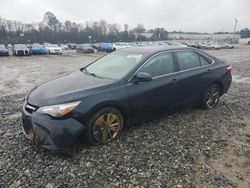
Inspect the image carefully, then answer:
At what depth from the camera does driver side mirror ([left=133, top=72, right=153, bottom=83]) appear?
3847 mm

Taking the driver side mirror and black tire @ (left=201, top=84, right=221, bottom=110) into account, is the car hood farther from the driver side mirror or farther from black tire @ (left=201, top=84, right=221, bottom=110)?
black tire @ (left=201, top=84, right=221, bottom=110)

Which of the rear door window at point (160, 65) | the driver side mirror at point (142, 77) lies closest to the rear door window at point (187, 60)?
the rear door window at point (160, 65)

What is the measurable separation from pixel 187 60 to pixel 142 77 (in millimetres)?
1534

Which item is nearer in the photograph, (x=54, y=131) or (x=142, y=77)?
(x=54, y=131)

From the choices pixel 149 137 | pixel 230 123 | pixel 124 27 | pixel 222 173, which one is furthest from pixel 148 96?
pixel 124 27

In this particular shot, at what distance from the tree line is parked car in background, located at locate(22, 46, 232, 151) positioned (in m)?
66.3

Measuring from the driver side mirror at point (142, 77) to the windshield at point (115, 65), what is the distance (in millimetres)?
197

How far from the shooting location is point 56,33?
74.4 m

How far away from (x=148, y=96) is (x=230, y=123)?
1.97 metres

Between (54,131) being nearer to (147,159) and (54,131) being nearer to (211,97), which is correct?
(147,159)

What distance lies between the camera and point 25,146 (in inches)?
146

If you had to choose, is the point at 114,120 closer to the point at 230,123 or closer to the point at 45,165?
the point at 45,165

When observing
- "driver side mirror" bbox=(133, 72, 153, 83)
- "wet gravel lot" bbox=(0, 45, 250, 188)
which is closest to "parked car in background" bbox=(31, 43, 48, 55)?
"wet gravel lot" bbox=(0, 45, 250, 188)

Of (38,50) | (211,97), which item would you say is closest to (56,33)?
(38,50)
